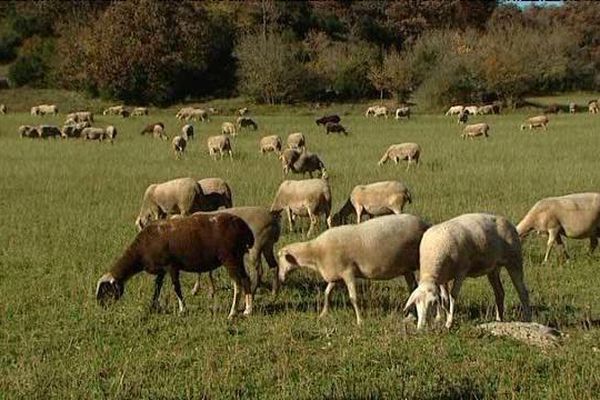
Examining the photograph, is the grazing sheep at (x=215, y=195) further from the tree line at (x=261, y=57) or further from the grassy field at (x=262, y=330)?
the tree line at (x=261, y=57)

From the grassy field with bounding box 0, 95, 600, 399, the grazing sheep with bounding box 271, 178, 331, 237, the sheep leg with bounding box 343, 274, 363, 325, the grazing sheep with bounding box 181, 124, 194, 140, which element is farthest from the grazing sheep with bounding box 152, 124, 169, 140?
the sheep leg with bounding box 343, 274, 363, 325

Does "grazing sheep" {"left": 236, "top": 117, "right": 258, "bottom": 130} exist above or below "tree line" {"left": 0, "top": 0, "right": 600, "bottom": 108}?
below

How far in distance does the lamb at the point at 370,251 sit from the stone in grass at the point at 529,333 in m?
1.73

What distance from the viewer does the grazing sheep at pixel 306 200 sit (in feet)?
51.8

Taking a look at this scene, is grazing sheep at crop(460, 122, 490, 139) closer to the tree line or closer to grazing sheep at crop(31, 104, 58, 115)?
the tree line

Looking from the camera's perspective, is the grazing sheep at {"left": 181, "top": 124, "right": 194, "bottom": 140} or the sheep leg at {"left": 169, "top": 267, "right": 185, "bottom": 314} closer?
the sheep leg at {"left": 169, "top": 267, "right": 185, "bottom": 314}

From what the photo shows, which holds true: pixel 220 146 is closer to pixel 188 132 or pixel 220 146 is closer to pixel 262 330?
pixel 188 132

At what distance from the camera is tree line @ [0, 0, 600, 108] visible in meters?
67.2

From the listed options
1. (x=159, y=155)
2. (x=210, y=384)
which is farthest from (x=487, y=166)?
(x=210, y=384)

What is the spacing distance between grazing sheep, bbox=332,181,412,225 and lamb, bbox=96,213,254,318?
233 inches

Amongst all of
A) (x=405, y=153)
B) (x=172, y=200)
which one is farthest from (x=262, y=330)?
(x=405, y=153)

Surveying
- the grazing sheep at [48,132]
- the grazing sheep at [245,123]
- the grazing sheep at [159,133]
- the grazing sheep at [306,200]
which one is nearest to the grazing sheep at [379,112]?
the grazing sheep at [245,123]

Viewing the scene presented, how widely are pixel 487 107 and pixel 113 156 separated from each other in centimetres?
3445

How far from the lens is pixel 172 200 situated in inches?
623
